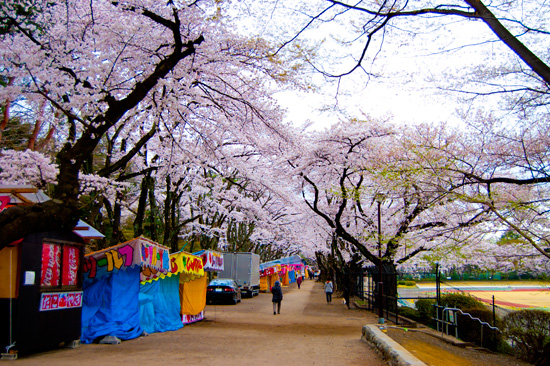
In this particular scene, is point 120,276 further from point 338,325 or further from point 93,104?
point 338,325

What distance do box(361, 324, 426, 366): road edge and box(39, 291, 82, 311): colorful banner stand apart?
6689mm

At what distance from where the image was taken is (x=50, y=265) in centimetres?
866

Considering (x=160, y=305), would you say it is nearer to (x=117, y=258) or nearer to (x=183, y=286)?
(x=183, y=286)

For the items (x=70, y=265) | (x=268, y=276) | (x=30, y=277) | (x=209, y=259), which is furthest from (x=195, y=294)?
(x=268, y=276)

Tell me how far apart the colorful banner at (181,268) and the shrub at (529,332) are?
9.81 metres

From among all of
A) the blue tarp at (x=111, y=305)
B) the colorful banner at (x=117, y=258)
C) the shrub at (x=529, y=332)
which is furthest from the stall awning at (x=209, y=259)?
the shrub at (x=529, y=332)

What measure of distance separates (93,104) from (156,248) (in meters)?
4.13

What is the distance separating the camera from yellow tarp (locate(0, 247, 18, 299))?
7684mm

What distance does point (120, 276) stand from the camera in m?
11.0

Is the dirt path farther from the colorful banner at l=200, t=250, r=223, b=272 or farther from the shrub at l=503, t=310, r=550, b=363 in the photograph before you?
the shrub at l=503, t=310, r=550, b=363

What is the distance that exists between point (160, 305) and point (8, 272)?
609cm

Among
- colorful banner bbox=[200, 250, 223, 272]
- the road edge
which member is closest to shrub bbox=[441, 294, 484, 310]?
the road edge

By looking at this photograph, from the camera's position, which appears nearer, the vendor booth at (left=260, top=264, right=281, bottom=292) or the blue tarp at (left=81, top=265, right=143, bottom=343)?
the blue tarp at (left=81, top=265, right=143, bottom=343)

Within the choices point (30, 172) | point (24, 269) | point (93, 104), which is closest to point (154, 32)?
point (93, 104)
